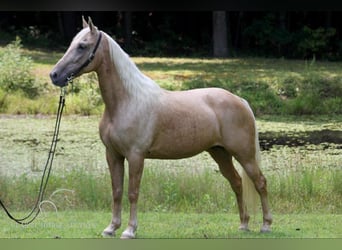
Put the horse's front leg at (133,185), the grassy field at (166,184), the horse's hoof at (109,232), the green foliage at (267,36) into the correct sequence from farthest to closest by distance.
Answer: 1. the green foliage at (267,36)
2. the grassy field at (166,184)
3. the horse's hoof at (109,232)
4. the horse's front leg at (133,185)

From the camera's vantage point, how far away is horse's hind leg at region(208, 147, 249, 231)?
6148mm

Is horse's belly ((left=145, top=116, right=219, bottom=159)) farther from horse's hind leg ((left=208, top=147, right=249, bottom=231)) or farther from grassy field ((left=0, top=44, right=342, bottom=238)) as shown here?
grassy field ((left=0, top=44, right=342, bottom=238))

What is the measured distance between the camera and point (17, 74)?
792 cm

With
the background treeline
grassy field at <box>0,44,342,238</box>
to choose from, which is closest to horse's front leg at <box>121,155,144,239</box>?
grassy field at <box>0,44,342,238</box>

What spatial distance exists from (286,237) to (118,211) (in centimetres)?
133

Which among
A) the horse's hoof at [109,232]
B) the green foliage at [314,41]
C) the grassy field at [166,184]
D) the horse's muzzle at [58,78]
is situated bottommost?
the grassy field at [166,184]

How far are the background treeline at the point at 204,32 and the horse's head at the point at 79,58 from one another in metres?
2.09

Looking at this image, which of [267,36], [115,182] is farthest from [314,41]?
[115,182]

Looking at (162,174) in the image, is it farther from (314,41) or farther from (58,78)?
(58,78)

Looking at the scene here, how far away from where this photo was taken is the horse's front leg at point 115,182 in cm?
573

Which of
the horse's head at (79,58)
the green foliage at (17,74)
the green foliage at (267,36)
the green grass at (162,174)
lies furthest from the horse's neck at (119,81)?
the green foliage at (17,74)

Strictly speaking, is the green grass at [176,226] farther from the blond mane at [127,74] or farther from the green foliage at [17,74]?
the green foliage at [17,74]

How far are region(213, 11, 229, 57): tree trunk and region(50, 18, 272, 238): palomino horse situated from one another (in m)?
1.71

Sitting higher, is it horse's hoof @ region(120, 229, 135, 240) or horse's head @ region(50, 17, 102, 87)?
horse's head @ region(50, 17, 102, 87)
